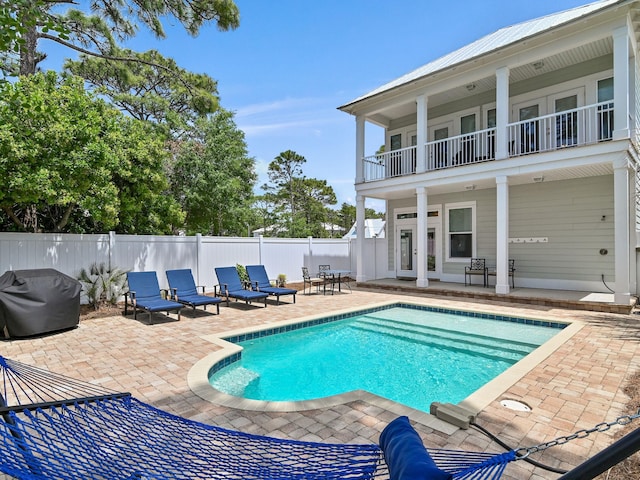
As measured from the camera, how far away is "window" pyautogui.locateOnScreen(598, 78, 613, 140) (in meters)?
9.45

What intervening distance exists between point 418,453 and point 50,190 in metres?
8.45

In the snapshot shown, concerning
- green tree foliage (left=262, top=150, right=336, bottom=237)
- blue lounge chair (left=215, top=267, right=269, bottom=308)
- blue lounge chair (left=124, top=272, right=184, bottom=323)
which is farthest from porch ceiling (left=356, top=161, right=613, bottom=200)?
green tree foliage (left=262, top=150, right=336, bottom=237)

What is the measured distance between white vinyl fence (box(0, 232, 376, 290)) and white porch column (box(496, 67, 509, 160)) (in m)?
6.11

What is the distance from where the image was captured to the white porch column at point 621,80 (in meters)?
8.27

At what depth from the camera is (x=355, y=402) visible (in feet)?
12.8

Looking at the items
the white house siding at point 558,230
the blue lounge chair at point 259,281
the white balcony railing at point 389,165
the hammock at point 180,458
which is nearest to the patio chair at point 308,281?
the blue lounge chair at point 259,281

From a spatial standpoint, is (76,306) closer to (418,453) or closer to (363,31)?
(418,453)

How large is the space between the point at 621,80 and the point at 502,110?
2636mm

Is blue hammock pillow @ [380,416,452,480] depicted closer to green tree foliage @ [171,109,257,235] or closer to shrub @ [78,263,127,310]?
shrub @ [78,263,127,310]

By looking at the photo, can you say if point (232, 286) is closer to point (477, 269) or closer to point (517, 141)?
point (477, 269)

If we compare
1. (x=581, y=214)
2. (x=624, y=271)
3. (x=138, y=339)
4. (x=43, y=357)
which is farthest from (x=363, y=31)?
(x=43, y=357)

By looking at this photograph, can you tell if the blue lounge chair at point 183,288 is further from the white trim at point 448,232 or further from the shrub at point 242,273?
the white trim at point 448,232

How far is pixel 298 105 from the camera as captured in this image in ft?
59.8

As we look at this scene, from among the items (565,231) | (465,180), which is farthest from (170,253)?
(565,231)
